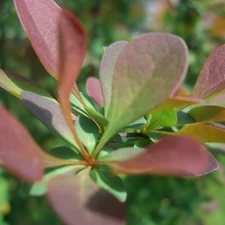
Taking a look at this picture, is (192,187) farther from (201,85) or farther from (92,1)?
(201,85)

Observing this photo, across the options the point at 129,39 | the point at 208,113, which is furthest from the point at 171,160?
the point at 129,39

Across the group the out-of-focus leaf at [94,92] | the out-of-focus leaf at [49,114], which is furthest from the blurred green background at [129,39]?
the out-of-focus leaf at [49,114]

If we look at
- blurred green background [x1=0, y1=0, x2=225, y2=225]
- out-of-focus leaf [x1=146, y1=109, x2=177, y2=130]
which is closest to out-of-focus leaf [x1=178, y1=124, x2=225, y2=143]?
out-of-focus leaf [x1=146, y1=109, x2=177, y2=130]

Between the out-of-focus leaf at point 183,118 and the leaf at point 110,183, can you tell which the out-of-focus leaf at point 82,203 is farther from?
the out-of-focus leaf at point 183,118

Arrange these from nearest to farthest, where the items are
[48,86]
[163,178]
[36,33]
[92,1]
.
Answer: [36,33], [163,178], [48,86], [92,1]

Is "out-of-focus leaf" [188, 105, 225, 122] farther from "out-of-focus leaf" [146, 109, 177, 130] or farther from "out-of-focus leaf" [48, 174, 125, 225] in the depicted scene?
"out-of-focus leaf" [48, 174, 125, 225]

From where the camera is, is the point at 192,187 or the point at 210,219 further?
the point at 210,219

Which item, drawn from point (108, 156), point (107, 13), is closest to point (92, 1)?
point (107, 13)
